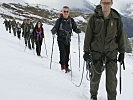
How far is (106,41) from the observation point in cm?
678

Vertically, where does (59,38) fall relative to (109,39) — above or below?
below

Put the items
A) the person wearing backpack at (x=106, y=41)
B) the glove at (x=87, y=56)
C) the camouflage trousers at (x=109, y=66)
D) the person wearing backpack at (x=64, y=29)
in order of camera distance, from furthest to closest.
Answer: the person wearing backpack at (x=64, y=29)
the glove at (x=87, y=56)
the camouflage trousers at (x=109, y=66)
the person wearing backpack at (x=106, y=41)

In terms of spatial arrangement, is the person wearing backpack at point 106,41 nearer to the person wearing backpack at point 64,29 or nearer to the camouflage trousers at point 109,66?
the camouflage trousers at point 109,66

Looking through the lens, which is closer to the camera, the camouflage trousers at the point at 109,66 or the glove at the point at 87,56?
the camouflage trousers at the point at 109,66

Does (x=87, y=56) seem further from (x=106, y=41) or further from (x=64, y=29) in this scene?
(x=64, y=29)

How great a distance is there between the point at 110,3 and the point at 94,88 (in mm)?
1986

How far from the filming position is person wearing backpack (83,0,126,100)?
6684 mm

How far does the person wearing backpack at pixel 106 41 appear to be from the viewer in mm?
6684

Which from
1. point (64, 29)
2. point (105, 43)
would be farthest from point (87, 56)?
point (64, 29)

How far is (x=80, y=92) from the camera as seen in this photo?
8445 mm

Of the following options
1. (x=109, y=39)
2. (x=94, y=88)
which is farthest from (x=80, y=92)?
(x=109, y=39)

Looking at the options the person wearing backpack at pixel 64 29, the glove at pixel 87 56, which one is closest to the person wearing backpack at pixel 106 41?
the glove at pixel 87 56

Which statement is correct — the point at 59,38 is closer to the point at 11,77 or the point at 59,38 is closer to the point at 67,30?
the point at 67,30

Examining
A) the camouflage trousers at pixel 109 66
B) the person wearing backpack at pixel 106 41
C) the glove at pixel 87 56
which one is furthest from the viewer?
the glove at pixel 87 56
